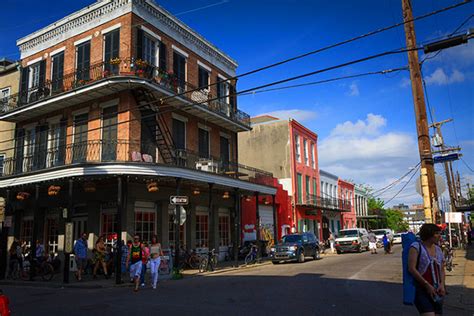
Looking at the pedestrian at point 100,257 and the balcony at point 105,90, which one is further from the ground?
the balcony at point 105,90

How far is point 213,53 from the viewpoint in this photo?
2641 cm

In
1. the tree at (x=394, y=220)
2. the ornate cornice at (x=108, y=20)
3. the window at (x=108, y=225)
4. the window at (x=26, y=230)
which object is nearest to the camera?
the window at (x=108, y=225)

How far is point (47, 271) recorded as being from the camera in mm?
17141

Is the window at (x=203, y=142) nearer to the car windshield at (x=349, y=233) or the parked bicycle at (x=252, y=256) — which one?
the parked bicycle at (x=252, y=256)

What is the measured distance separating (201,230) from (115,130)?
26.4 feet

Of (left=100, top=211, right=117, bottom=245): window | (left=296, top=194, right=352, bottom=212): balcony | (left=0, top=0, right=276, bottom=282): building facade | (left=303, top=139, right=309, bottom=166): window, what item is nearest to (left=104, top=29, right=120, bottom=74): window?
(left=0, top=0, right=276, bottom=282): building facade

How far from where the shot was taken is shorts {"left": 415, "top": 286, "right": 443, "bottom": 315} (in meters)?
4.90

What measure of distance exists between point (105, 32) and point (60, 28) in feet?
12.6

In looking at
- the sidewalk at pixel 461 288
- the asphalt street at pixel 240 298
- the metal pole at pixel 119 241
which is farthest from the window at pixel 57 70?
the sidewalk at pixel 461 288

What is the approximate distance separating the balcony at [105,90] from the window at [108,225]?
228 inches

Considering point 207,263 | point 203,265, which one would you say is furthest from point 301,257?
point 203,265

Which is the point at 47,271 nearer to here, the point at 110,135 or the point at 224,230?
the point at 110,135

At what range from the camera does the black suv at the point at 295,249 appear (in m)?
22.7

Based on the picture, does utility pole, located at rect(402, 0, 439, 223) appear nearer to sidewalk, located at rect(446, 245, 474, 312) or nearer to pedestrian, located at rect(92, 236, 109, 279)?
sidewalk, located at rect(446, 245, 474, 312)
